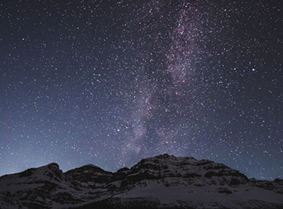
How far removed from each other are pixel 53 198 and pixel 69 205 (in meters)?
17.4

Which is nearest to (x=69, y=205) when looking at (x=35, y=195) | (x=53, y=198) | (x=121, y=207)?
(x=53, y=198)

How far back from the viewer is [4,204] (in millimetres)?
115875

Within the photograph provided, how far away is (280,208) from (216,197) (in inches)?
1931

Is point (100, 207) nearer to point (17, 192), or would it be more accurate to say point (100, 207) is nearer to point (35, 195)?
point (35, 195)

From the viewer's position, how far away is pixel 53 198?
196 m

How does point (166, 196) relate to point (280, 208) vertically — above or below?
above

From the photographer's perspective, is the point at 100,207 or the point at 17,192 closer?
A: the point at 100,207

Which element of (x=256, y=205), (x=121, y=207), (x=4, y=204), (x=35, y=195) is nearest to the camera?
(x=4, y=204)

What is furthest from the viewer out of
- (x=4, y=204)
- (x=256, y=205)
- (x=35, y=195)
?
(x=35, y=195)

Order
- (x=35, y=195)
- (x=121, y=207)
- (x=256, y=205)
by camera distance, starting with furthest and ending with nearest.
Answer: (x=35, y=195) → (x=256, y=205) → (x=121, y=207)

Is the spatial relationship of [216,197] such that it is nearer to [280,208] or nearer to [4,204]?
[280,208]

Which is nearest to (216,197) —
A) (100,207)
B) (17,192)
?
(100,207)

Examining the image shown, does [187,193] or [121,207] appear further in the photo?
[187,193]

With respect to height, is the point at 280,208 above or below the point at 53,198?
below
